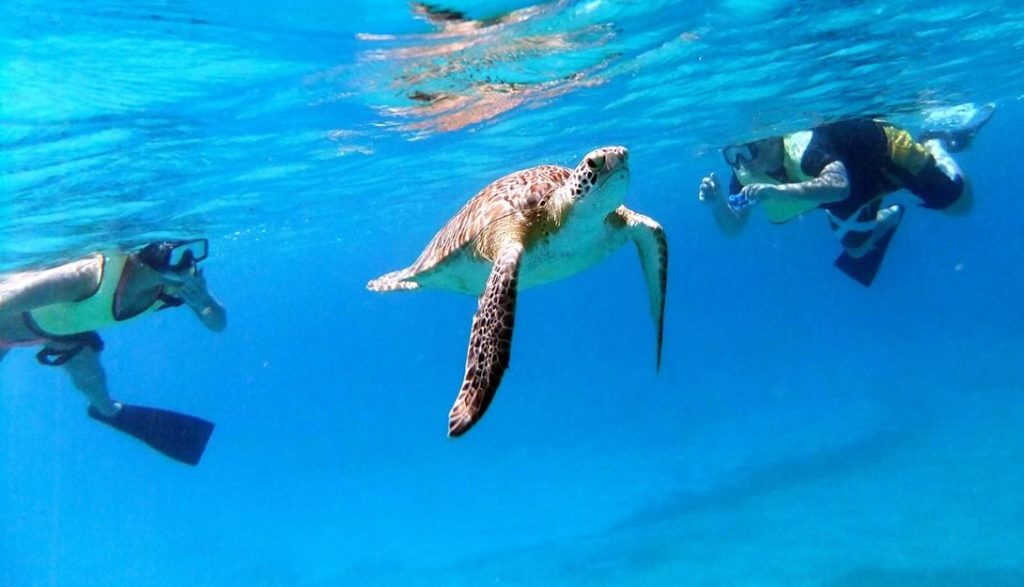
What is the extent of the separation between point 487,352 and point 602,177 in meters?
1.41

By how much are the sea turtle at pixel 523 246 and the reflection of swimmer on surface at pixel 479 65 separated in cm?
360

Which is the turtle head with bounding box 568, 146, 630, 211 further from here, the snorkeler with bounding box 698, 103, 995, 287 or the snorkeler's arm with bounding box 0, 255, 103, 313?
the snorkeler's arm with bounding box 0, 255, 103, 313

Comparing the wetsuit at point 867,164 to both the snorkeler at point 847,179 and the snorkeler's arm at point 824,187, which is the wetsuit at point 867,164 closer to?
the snorkeler at point 847,179

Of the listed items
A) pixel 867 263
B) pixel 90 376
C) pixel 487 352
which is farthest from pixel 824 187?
pixel 90 376

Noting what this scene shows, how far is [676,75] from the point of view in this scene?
1397cm

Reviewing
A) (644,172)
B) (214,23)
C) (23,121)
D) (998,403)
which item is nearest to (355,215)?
(644,172)

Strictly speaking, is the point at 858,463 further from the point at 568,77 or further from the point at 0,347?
the point at 0,347

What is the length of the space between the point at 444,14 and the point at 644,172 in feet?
79.5

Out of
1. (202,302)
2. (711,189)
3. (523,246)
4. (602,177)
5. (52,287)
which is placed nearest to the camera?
(602,177)

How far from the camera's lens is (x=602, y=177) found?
4254 millimetres

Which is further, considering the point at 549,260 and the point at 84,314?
the point at 84,314

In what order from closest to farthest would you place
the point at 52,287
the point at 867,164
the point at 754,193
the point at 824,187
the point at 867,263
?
the point at 52,287 → the point at 754,193 → the point at 824,187 → the point at 867,164 → the point at 867,263

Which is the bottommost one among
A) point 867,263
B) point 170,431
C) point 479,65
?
point 867,263

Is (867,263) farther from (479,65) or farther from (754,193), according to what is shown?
(479,65)
